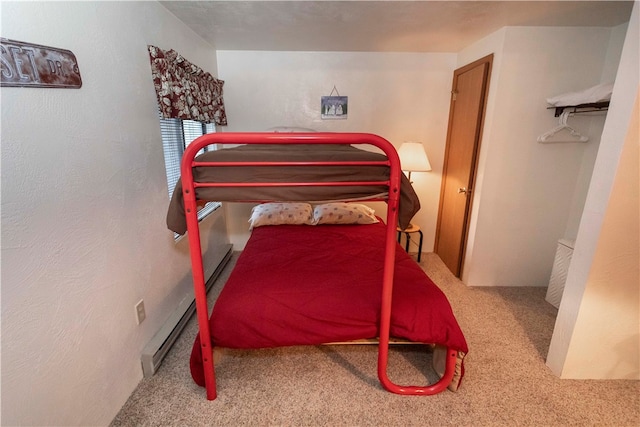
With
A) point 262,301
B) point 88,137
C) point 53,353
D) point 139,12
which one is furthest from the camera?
point 139,12

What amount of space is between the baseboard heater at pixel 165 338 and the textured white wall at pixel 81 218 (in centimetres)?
6

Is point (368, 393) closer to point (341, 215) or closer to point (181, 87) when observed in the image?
point (341, 215)

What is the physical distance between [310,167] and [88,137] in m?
1.04

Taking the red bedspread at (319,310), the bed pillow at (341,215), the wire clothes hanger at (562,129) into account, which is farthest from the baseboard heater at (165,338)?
the wire clothes hanger at (562,129)

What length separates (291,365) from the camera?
5.73ft

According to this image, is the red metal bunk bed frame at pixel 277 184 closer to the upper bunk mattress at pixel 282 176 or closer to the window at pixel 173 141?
the upper bunk mattress at pixel 282 176

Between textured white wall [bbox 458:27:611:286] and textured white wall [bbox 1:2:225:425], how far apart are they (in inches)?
102

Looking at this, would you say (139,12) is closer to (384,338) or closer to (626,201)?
(384,338)

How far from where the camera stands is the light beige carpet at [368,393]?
142 centimetres

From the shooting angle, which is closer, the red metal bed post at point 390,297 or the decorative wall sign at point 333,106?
the red metal bed post at point 390,297

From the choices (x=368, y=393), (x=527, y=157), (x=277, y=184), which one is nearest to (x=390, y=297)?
(x=368, y=393)

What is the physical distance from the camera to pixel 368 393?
1556 mm

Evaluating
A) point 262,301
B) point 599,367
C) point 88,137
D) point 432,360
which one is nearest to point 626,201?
point 599,367

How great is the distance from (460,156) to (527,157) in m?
0.56
